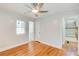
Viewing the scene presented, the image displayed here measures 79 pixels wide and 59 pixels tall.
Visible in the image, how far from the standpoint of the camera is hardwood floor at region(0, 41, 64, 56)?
109 cm

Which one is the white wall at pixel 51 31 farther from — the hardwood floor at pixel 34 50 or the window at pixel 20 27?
the window at pixel 20 27

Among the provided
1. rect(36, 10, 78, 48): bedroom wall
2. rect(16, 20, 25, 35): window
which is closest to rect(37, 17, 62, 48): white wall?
rect(36, 10, 78, 48): bedroom wall

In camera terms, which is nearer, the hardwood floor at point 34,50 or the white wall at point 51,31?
the hardwood floor at point 34,50

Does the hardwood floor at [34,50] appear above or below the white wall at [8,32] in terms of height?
below

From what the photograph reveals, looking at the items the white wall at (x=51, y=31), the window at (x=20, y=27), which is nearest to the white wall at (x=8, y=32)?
the window at (x=20, y=27)

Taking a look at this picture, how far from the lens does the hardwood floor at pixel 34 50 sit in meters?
1.09

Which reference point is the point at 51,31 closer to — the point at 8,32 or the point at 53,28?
the point at 53,28

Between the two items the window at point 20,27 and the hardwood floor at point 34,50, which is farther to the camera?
the window at point 20,27

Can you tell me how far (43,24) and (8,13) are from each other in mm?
526

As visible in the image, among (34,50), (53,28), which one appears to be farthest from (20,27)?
(53,28)

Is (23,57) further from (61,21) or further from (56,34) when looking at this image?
(61,21)

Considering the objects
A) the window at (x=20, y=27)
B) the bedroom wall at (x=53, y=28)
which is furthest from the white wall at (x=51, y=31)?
the window at (x=20, y=27)

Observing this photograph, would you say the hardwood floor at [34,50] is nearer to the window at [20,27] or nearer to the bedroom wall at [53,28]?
the bedroom wall at [53,28]

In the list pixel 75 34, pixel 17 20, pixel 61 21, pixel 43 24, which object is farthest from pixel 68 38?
pixel 17 20
